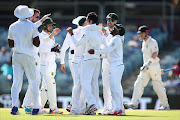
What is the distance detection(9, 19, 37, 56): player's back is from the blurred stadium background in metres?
8.02

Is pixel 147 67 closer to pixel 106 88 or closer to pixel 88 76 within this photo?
pixel 106 88

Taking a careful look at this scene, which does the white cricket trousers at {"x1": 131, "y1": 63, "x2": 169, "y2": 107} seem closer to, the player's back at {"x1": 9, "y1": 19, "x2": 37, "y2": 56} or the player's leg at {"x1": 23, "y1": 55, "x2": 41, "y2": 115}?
the player's leg at {"x1": 23, "y1": 55, "x2": 41, "y2": 115}

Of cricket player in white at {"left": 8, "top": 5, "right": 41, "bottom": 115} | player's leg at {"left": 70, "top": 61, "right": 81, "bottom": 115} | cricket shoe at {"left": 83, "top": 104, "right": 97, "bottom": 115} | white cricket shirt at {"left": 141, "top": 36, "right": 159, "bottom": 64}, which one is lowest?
cricket shoe at {"left": 83, "top": 104, "right": 97, "bottom": 115}

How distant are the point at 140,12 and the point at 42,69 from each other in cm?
1840

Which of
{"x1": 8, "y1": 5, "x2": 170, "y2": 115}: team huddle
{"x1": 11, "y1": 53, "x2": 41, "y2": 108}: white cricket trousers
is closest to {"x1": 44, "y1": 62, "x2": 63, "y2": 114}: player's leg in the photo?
{"x1": 8, "y1": 5, "x2": 170, "y2": 115}: team huddle

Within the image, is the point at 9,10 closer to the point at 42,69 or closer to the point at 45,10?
the point at 45,10

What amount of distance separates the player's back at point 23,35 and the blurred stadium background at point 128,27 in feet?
26.3

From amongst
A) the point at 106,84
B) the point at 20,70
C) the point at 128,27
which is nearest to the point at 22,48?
the point at 20,70

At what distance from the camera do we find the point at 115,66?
453 inches

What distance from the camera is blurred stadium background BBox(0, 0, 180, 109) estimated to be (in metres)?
19.5

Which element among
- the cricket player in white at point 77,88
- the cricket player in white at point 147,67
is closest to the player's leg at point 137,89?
the cricket player in white at point 147,67

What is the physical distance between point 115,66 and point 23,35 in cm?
238

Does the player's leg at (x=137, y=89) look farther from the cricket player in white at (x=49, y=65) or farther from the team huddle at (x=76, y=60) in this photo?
the cricket player in white at (x=49, y=65)

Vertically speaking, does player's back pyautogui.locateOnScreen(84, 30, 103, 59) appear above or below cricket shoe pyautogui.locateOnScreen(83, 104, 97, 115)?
above
